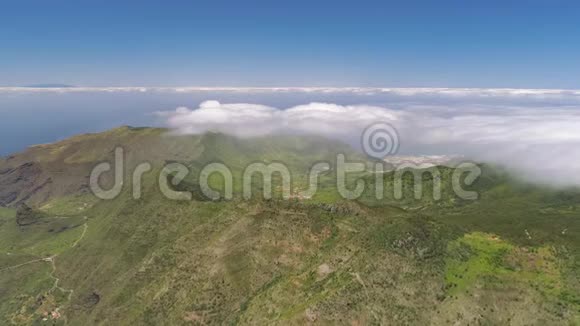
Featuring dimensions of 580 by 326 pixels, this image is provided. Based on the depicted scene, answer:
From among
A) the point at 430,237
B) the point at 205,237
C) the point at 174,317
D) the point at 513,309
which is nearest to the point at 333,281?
the point at 430,237

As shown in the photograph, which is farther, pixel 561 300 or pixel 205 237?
pixel 205 237

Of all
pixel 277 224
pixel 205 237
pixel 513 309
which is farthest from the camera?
pixel 205 237

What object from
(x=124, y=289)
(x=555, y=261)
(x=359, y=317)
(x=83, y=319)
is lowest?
(x=83, y=319)

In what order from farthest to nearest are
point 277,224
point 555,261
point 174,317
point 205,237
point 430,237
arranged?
point 205,237, point 277,224, point 174,317, point 430,237, point 555,261

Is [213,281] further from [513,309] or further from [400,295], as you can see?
[513,309]

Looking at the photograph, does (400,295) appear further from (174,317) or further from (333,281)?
(174,317)

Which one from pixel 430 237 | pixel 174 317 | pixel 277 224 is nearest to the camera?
pixel 430 237

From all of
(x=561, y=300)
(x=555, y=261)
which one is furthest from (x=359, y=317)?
(x=555, y=261)

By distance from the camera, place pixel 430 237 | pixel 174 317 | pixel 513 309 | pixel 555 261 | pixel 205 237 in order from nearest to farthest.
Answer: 1. pixel 513 309
2. pixel 555 261
3. pixel 430 237
4. pixel 174 317
5. pixel 205 237

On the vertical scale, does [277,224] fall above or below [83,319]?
above
